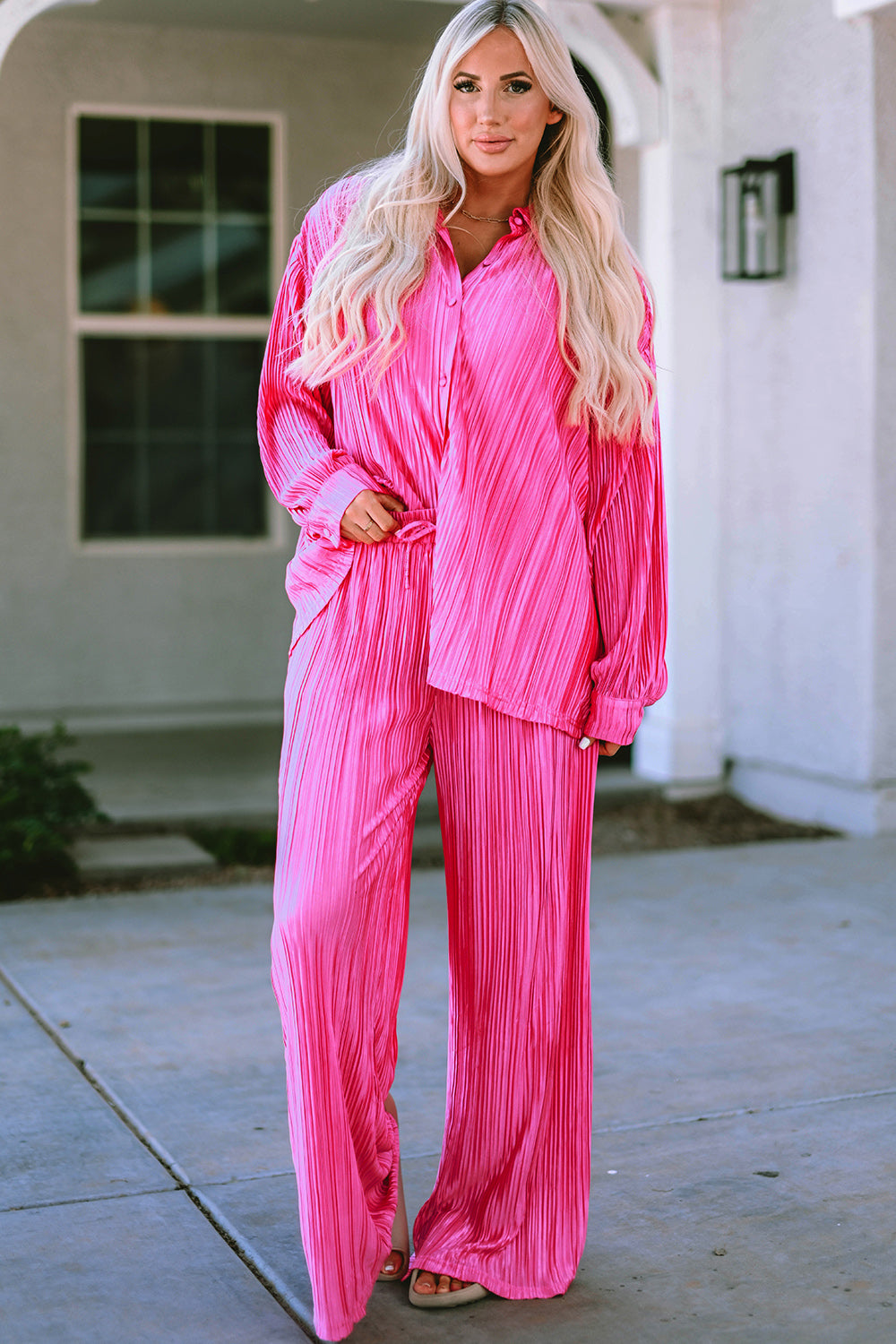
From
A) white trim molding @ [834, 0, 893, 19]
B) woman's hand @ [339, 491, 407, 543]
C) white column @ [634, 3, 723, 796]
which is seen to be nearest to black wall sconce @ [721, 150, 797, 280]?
white column @ [634, 3, 723, 796]

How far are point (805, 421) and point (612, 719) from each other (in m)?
4.18

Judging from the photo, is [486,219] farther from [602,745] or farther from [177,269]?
[177,269]

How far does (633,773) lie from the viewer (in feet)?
23.2

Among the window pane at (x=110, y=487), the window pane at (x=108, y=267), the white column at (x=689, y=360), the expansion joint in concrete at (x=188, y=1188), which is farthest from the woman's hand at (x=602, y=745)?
the window pane at (x=108, y=267)

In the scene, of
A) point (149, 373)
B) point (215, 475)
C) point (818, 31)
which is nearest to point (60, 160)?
point (149, 373)

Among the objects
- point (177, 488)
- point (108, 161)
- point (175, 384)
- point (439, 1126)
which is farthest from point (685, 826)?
point (108, 161)

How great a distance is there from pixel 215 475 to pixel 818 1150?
658 centimetres

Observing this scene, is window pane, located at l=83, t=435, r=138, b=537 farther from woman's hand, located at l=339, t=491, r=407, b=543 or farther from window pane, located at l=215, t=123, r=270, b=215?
woman's hand, located at l=339, t=491, r=407, b=543

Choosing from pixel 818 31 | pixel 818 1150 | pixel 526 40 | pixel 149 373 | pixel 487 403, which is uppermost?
pixel 818 31

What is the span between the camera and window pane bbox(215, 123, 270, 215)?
28.7 feet

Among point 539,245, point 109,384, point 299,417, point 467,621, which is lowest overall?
point 467,621

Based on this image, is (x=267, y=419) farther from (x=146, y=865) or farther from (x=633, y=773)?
(x=633, y=773)

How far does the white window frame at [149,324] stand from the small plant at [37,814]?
2.81 metres

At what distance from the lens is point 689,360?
6.72 m
